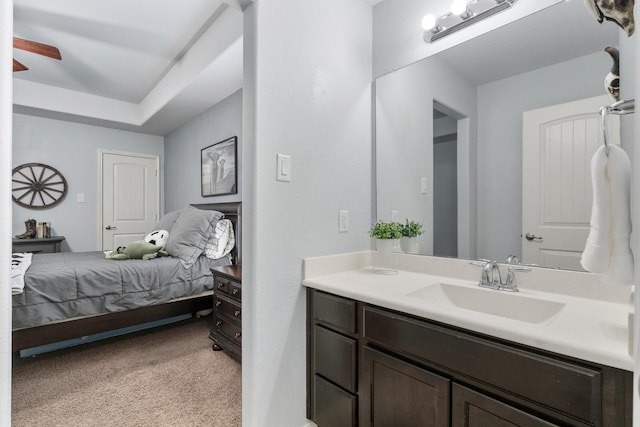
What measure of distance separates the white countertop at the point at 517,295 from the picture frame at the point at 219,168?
206 centimetres

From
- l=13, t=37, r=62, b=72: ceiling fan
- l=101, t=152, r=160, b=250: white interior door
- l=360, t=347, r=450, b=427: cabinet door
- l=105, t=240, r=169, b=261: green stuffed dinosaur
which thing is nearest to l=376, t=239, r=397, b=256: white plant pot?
l=360, t=347, r=450, b=427: cabinet door

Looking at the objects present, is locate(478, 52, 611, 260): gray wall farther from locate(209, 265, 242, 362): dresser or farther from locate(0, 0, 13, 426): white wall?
locate(0, 0, 13, 426): white wall

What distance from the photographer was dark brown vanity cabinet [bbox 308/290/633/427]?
2.55ft

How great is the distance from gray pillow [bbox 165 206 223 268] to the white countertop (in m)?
1.75

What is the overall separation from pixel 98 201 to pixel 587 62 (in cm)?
541

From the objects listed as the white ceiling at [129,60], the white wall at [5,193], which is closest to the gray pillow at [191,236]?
the white ceiling at [129,60]

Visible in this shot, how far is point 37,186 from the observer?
4051 millimetres

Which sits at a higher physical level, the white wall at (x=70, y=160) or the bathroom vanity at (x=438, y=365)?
the white wall at (x=70, y=160)

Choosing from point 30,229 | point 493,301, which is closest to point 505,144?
point 493,301

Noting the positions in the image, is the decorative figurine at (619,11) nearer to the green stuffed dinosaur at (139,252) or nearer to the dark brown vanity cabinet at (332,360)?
the dark brown vanity cabinet at (332,360)

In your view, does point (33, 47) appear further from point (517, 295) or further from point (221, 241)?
point (517, 295)

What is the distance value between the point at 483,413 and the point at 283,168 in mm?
1163

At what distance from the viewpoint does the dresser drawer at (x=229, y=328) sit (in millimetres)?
2188

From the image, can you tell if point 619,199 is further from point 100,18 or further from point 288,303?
point 100,18
